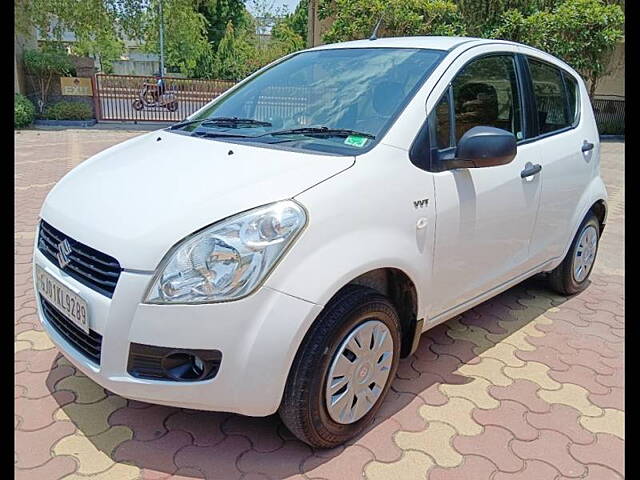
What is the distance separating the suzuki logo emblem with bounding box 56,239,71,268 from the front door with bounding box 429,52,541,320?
5.24 ft

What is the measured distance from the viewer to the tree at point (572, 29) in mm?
13812

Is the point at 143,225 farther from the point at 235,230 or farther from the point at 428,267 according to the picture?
the point at 428,267

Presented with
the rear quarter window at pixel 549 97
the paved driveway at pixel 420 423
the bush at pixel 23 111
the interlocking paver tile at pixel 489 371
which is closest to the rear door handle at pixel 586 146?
the rear quarter window at pixel 549 97

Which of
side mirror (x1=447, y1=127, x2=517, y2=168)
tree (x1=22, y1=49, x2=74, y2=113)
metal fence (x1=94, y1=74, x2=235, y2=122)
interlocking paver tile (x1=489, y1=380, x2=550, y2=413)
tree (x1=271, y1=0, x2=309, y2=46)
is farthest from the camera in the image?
tree (x1=271, y1=0, x2=309, y2=46)

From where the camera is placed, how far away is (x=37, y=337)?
3.07 m

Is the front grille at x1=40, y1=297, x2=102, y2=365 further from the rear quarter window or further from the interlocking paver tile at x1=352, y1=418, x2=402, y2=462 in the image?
the rear quarter window

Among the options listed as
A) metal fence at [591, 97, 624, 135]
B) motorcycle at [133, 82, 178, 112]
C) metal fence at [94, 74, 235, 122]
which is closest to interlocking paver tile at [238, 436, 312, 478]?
metal fence at [94, 74, 235, 122]

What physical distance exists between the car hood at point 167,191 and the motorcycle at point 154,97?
13.9m

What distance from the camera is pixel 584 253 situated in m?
3.97

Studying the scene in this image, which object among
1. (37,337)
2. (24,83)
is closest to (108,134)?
(24,83)

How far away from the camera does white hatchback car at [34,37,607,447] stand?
1.85 m

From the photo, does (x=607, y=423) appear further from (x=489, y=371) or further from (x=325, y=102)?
(x=325, y=102)

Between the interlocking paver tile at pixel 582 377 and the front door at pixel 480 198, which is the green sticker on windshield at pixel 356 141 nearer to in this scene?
the front door at pixel 480 198

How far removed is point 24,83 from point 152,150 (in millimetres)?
14736
